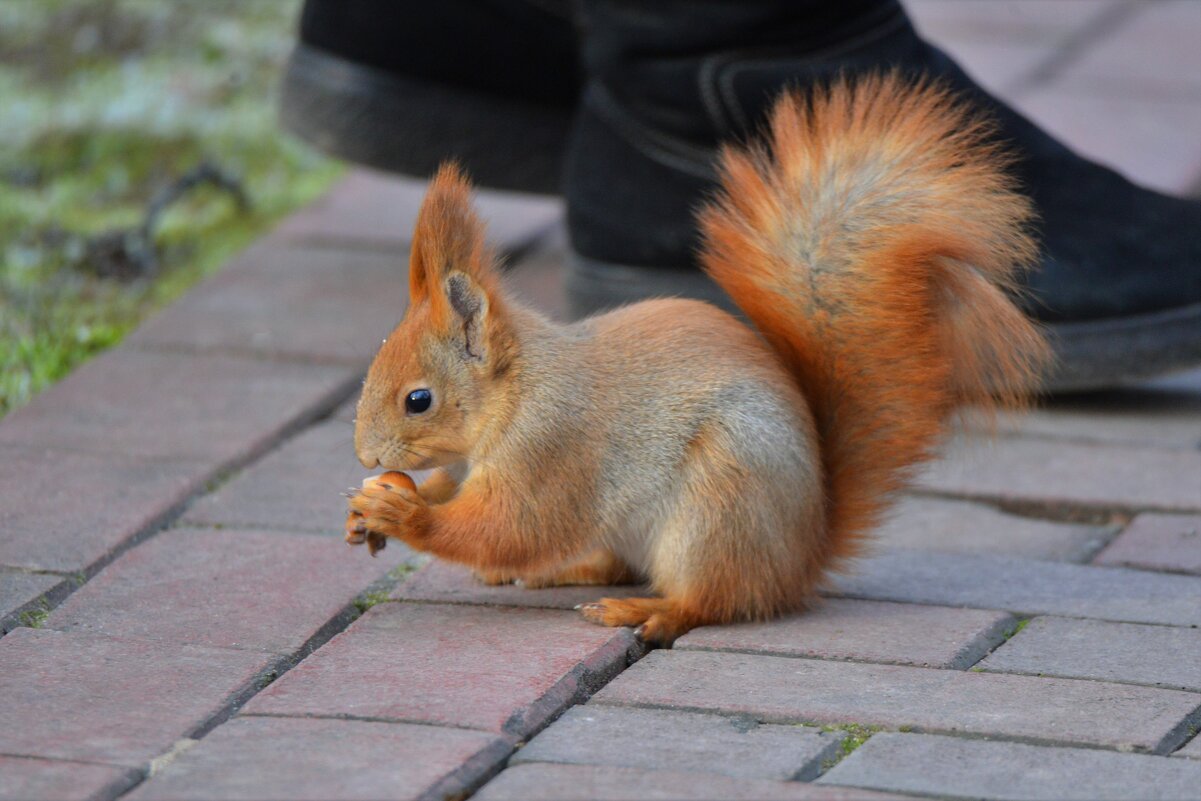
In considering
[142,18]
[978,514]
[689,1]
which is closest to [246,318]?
[689,1]

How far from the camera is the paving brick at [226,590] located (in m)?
2.19

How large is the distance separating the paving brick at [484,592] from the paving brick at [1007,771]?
0.58m

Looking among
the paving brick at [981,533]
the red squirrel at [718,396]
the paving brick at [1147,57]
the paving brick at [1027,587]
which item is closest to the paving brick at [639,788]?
the red squirrel at [718,396]

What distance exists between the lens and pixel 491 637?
2186 mm

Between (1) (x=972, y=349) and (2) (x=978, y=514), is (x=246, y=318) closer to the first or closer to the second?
(2) (x=978, y=514)

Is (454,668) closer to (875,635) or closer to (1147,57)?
(875,635)

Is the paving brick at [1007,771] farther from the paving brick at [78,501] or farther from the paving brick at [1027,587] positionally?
the paving brick at [78,501]

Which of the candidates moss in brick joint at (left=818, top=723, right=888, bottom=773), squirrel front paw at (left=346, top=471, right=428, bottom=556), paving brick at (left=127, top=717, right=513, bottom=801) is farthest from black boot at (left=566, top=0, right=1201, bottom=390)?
paving brick at (left=127, top=717, right=513, bottom=801)

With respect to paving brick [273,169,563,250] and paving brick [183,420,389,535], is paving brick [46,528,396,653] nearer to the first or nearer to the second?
paving brick [183,420,389,535]

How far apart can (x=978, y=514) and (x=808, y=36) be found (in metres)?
0.97

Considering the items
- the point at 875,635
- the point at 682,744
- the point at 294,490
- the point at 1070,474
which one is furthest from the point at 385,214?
the point at 682,744

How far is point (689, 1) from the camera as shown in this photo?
3.24 metres

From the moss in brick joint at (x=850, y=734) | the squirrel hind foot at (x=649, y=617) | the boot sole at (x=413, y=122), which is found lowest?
the moss in brick joint at (x=850, y=734)

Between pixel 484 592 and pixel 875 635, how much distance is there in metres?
0.51
